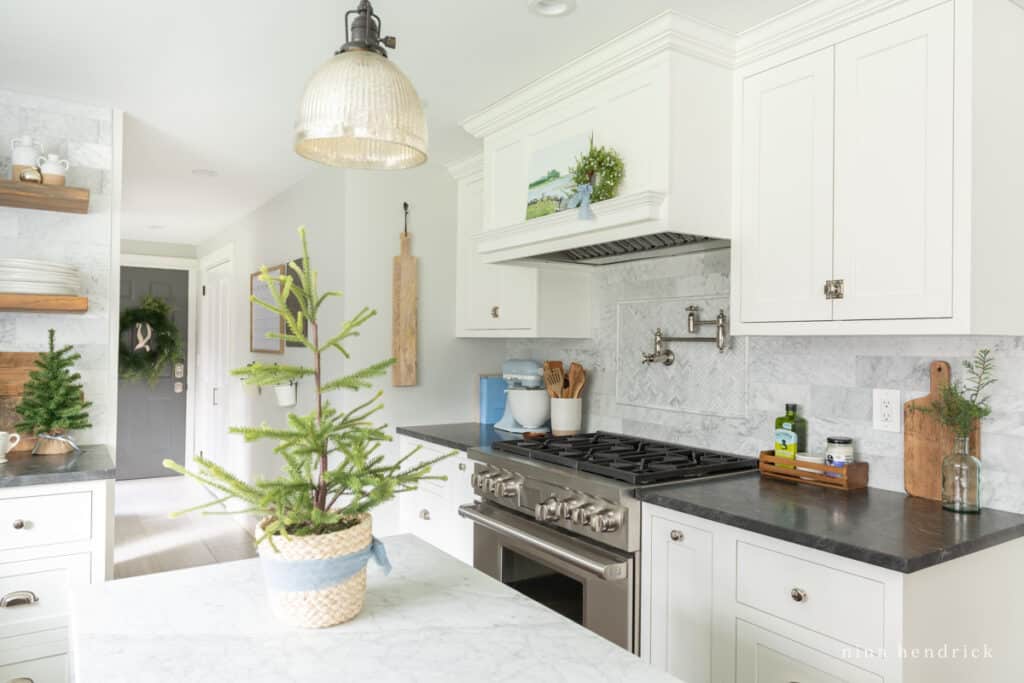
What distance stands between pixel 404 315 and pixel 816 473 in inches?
85.3

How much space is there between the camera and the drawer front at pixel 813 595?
1550mm

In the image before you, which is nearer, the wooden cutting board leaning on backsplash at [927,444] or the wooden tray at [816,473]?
the wooden cutting board leaning on backsplash at [927,444]

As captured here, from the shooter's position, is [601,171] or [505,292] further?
[505,292]

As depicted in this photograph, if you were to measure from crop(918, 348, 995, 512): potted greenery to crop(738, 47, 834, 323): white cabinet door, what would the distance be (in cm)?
43

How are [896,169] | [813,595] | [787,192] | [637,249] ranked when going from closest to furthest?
[813,595] < [896,169] < [787,192] < [637,249]

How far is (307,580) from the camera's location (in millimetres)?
1145

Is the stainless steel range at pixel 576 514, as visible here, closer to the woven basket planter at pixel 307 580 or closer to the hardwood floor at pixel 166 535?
the woven basket planter at pixel 307 580

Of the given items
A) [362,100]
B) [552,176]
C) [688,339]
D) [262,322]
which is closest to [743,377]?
[688,339]

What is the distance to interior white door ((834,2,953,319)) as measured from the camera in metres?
1.76

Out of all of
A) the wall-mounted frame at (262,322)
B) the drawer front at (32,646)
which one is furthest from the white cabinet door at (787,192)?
the wall-mounted frame at (262,322)

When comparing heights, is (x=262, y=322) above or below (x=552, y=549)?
above

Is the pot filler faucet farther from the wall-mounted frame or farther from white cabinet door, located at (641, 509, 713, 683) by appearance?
the wall-mounted frame

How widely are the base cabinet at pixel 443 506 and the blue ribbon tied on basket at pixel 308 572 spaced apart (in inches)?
70.7

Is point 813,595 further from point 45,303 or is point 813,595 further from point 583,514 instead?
point 45,303
